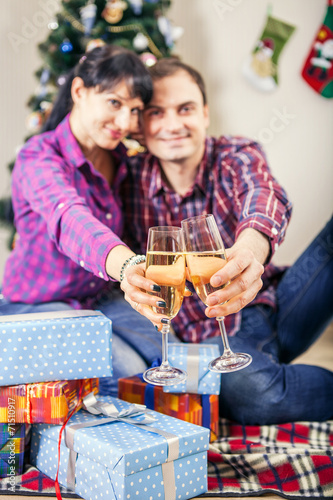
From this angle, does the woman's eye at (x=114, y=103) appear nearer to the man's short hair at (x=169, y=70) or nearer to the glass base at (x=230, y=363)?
the man's short hair at (x=169, y=70)

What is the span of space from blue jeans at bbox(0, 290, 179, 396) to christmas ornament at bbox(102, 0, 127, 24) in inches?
61.4

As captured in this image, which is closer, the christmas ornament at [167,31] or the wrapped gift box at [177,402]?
the wrapped gift box at [177,402]

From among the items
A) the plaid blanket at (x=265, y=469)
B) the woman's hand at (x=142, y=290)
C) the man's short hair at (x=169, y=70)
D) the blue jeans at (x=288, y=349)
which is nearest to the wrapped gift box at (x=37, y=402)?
the plaid blanket at (x=265, y=469)

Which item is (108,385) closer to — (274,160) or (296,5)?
(274,160)

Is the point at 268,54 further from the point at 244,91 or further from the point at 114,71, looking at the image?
the point at 114,71

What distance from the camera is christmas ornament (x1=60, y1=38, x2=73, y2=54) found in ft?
9.09

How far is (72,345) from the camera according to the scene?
1227 millimetres

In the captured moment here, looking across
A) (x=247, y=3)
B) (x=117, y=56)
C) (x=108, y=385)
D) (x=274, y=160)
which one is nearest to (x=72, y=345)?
(x=108, y=385)

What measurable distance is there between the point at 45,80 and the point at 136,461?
7.85 feet

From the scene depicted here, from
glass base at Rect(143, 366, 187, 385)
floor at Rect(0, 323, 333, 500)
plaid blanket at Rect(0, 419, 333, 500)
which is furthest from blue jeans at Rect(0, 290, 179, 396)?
floor at Rect(0, 323, 333, 500)

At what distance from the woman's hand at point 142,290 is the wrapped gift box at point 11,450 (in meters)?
0.44

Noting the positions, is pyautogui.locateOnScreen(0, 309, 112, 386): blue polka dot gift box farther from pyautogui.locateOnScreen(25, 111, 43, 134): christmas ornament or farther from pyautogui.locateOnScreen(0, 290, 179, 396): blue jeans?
pyautogui.locateOnScreen(25, 111, 43, 134): christmas ornament

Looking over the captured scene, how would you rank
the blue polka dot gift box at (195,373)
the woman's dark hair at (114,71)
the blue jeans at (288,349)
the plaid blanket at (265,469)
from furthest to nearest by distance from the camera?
the woman's dark hair at (114,71)
the blue jeans at (288,349)
the blue polka dot gift box at (195,373)
the plaid blanket at (265,469)

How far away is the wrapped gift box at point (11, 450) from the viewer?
1.25 metres
